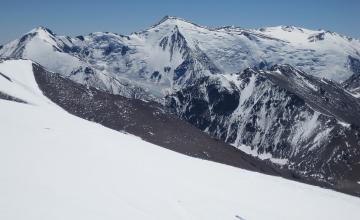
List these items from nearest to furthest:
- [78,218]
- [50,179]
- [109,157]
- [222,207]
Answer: [78,218]
[50,179]
[222,207]
[109,157]

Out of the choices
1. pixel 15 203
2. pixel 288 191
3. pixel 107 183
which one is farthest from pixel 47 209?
pixel 288 191

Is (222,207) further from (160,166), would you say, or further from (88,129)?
(88,129)

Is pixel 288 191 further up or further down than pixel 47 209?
further up

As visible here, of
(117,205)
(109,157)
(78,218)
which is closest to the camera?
(78,218)

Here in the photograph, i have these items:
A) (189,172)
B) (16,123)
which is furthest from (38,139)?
(189,172)

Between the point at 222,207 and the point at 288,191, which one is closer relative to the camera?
the point at 222,207

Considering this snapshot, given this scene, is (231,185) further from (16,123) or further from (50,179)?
(16,123)
